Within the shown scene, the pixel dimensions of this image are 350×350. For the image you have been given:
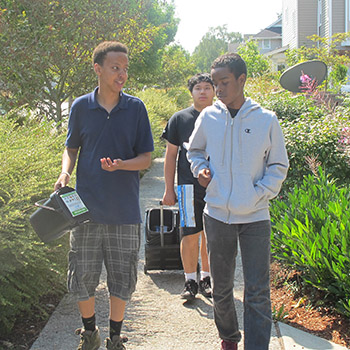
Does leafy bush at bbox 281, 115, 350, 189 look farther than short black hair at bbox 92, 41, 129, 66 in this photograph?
Yes

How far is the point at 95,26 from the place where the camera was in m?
9.49

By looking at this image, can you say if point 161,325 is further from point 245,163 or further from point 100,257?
point 245,163

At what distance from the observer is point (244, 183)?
123 inches

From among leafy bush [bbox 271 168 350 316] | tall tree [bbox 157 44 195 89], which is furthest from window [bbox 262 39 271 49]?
leafy bush [bbox 271 168 350 316]

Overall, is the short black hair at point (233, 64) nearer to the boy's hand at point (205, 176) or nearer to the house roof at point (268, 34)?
the boy's hand at point (205, 176)

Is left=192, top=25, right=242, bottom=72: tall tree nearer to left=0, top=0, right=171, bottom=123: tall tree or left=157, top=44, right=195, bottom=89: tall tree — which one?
left=157, top=44, right=195, bottom=89: tall tree

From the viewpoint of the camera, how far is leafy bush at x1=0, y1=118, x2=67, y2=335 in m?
3.62

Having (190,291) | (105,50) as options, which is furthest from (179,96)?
(105,50)

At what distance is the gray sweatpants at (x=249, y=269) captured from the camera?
3.16 m

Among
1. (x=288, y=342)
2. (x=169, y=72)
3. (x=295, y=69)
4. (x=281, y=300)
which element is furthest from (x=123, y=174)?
(x=169, y=72)

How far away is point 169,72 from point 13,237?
3219 cm

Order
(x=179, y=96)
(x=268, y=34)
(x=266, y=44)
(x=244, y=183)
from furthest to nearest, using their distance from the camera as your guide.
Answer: (x=266, y=44) < (x=268, y=34) < (x=179, y=96) < (x=244, y=183)

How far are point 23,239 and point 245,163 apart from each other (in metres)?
1.63

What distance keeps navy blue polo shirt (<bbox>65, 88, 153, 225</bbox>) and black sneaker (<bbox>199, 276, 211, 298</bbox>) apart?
142cm
